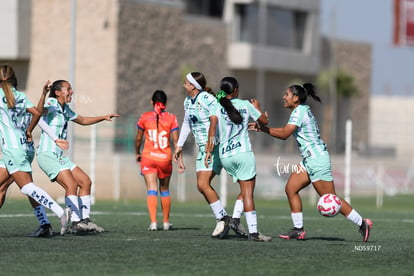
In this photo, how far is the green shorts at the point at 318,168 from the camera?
45.6 ft

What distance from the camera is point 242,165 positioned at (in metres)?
13.7

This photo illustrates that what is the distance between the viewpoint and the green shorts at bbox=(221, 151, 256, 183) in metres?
13.7

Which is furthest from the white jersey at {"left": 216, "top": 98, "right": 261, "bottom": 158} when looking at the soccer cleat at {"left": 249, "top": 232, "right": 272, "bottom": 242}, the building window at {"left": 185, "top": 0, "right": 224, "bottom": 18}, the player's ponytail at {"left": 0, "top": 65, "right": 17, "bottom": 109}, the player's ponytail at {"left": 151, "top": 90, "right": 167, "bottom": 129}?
the building window at {"left": 185, "top": 0, "right": 224, "bottom": 18}

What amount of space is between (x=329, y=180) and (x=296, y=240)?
88 centimetres

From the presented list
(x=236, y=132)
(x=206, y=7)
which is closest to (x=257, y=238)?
(x=236, y=132)

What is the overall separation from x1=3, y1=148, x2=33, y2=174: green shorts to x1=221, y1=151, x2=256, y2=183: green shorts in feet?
8.24

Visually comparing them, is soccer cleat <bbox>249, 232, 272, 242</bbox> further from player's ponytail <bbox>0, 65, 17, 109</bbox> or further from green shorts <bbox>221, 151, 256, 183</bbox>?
player's ponytail <bbox>0, 65, 17, 109</bbox>

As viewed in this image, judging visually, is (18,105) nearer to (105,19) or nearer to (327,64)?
(105,19)

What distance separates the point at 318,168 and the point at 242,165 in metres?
1.00

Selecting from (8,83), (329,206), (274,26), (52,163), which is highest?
(274,26)

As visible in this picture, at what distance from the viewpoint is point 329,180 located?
13953 millimetres

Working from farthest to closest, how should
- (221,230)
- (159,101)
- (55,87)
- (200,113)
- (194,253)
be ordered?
Answer: (159,101), (200,113), (55,87), (221,230), (194,253)

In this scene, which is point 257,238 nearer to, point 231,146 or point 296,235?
point 296,235

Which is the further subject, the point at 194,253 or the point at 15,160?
the point at 15,160
